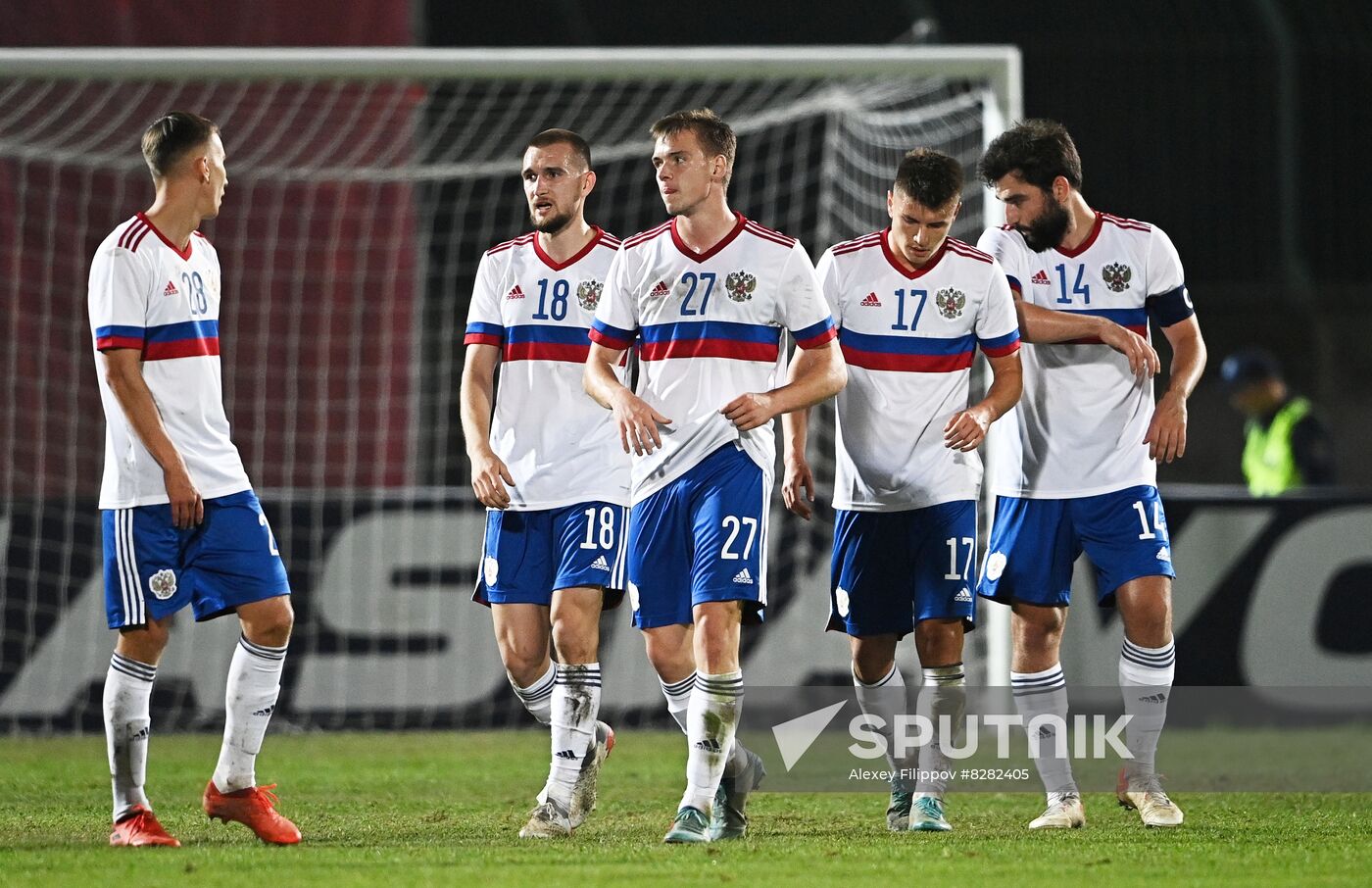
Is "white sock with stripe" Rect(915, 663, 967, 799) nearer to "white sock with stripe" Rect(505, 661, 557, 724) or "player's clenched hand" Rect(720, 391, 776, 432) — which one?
"player's clenched hand" Rect(720, 391, 776, 432)

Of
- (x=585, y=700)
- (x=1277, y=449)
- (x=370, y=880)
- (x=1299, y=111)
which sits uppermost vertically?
(x=1299, y=111)

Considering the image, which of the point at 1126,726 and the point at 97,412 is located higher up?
the point at 97,412

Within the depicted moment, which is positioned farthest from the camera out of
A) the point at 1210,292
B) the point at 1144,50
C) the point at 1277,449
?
the point at 1210,292

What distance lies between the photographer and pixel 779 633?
378 inches

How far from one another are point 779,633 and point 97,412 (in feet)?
16.1

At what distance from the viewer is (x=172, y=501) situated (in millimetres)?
5137

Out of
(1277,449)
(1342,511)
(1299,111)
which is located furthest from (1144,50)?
(1342,511)

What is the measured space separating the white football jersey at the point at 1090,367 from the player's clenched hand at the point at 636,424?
1.46 metres

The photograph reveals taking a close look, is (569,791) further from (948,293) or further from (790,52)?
(790,52)

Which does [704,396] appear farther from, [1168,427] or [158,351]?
[158,351]

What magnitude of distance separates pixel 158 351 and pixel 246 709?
1.13 metres

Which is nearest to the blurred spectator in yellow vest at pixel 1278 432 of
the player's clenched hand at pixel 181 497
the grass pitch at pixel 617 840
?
the grass pitch at pixel 617 840

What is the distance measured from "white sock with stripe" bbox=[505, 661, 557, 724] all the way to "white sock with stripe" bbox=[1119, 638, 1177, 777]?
1945 millimetres

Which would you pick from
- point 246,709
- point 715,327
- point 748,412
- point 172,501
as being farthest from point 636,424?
point 246,709
